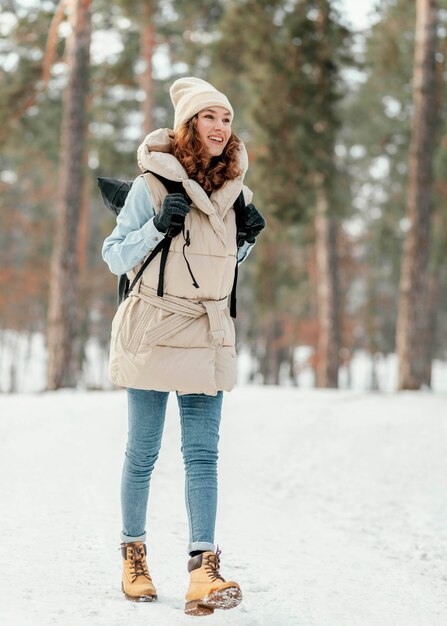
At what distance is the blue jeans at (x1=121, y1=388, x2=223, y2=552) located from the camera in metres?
3.03

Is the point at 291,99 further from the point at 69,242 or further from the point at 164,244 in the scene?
the point at 164,244

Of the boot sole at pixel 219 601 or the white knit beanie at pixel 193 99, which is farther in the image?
the white knit beanie at pixel 193 99

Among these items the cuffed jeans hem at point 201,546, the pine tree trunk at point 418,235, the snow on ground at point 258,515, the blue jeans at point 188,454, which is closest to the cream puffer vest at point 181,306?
the blue jeans at point 188,454

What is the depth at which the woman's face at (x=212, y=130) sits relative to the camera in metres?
3.11

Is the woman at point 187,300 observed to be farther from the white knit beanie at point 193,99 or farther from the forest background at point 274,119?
the forest background at point 274,119

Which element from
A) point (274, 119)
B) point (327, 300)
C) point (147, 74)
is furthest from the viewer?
point (147, 74)

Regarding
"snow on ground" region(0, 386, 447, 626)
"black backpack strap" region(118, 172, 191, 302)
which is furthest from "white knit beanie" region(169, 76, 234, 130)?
"snow on ground" region(0, 386, 447, 626)

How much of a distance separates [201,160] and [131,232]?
1.38ft

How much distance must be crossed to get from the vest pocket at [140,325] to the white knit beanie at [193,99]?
30.6 inches

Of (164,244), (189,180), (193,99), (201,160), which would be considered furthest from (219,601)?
(193,99)

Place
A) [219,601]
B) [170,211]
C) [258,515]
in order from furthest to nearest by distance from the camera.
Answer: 1. [258,515]
2. [170,211]
3. [219,601]

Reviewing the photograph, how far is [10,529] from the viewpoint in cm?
406

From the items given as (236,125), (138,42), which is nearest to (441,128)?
(236,125)

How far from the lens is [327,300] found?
1638cm
